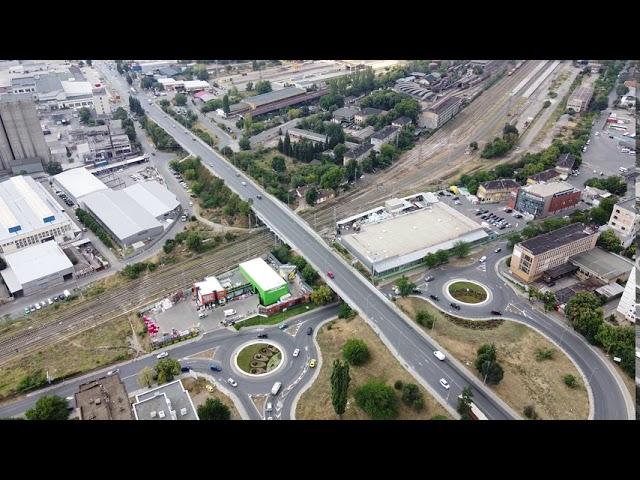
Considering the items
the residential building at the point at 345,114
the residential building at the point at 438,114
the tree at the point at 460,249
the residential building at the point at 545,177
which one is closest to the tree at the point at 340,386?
the tree at the point at 460,249

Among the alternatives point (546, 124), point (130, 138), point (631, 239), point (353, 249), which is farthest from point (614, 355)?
point (130, 138)

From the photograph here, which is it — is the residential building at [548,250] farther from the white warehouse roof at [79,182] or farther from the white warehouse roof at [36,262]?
the white warehouse roof at [79,182]

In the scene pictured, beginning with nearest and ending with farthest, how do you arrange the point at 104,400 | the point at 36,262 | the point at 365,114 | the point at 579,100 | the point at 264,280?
the point at 104,400
the point at 264,280
the point at 36,262
the point at 365,114
the point at 579,100

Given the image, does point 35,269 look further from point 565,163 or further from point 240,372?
point 565,163

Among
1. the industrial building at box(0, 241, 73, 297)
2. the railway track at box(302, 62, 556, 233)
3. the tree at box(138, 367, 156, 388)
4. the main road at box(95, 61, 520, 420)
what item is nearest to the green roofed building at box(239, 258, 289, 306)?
the main road at box(95, 61, 520, 420)

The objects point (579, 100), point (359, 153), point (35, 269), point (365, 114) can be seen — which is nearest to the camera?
point (35, 269)

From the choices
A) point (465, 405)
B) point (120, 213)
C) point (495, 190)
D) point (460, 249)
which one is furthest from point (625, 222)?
point (120, 213)

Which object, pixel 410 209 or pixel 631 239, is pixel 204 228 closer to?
pixel 410 209

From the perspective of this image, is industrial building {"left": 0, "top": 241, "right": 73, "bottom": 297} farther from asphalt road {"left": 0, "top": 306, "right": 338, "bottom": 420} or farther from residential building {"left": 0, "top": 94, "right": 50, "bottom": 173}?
residential building {"left": 0, "top": 94, "right": 50, "bottom": 173}
